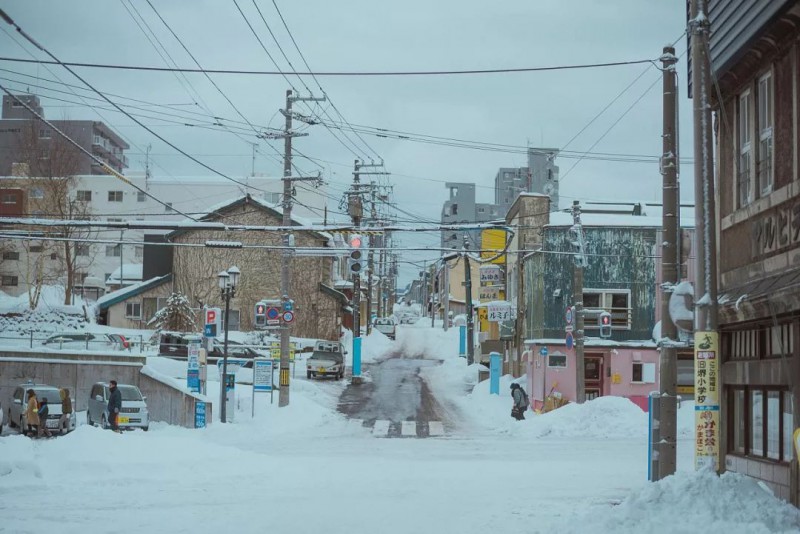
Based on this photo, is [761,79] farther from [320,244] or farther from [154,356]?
[320,244]

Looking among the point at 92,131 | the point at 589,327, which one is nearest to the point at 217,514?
the point at 589,327

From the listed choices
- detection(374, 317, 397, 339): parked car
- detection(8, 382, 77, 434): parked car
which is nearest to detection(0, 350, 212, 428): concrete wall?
detection(8, 382, 77, 434): parked car

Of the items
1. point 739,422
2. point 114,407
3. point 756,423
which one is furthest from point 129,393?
point 756,423

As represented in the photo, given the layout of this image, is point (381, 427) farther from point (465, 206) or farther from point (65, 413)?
point (465, 206)

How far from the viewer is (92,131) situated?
321 feet

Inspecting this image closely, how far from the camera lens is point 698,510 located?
11570 mm

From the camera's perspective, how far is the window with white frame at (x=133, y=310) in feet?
206

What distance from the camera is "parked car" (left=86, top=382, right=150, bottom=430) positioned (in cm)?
3181

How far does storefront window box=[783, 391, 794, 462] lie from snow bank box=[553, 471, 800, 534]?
1.60 meters

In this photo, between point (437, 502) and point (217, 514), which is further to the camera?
point (437, 502)

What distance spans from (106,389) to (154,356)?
15.0 meters

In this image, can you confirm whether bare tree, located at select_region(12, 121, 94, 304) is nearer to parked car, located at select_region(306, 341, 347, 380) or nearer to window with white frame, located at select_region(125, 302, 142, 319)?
window with white frame, located at select_region(125, 302, 142, 319)

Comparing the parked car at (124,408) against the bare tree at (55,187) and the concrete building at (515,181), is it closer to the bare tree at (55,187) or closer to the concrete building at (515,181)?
the bare tree at (55,187)

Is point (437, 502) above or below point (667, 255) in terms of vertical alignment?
below
